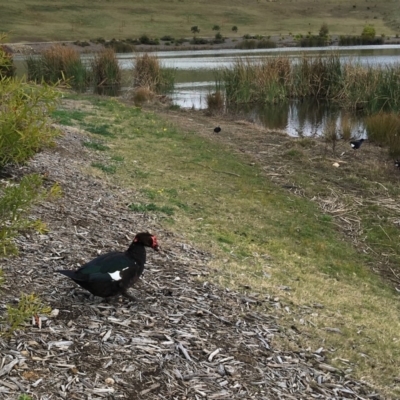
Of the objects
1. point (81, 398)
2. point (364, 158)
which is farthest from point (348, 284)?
point (364, 158)

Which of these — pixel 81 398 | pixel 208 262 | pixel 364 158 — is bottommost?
pixel 364 158

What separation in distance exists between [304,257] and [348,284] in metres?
0.79

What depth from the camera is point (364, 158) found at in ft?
45.3

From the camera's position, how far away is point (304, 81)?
25266 millimetres

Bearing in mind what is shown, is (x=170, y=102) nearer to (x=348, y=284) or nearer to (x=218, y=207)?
(x=218, y=207)

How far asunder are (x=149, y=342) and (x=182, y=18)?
3471 inches

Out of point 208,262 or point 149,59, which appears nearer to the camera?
point 208,262

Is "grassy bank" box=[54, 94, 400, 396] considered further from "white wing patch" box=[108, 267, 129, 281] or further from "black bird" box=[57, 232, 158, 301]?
"white wing patch" box=[108, 267, 129, 281]

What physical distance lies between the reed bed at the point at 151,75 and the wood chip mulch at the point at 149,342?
21678 mm

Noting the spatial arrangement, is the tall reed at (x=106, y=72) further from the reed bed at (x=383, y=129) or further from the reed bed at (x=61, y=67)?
the reed bed at (x=383, y=129)

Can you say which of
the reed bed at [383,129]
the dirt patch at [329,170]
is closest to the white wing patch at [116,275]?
the dirt patch at [329,170]

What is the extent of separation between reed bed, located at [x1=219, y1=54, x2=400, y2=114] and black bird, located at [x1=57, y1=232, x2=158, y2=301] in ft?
62.5

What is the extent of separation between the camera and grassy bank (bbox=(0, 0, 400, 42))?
72.8m

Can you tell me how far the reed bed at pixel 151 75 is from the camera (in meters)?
26.8
